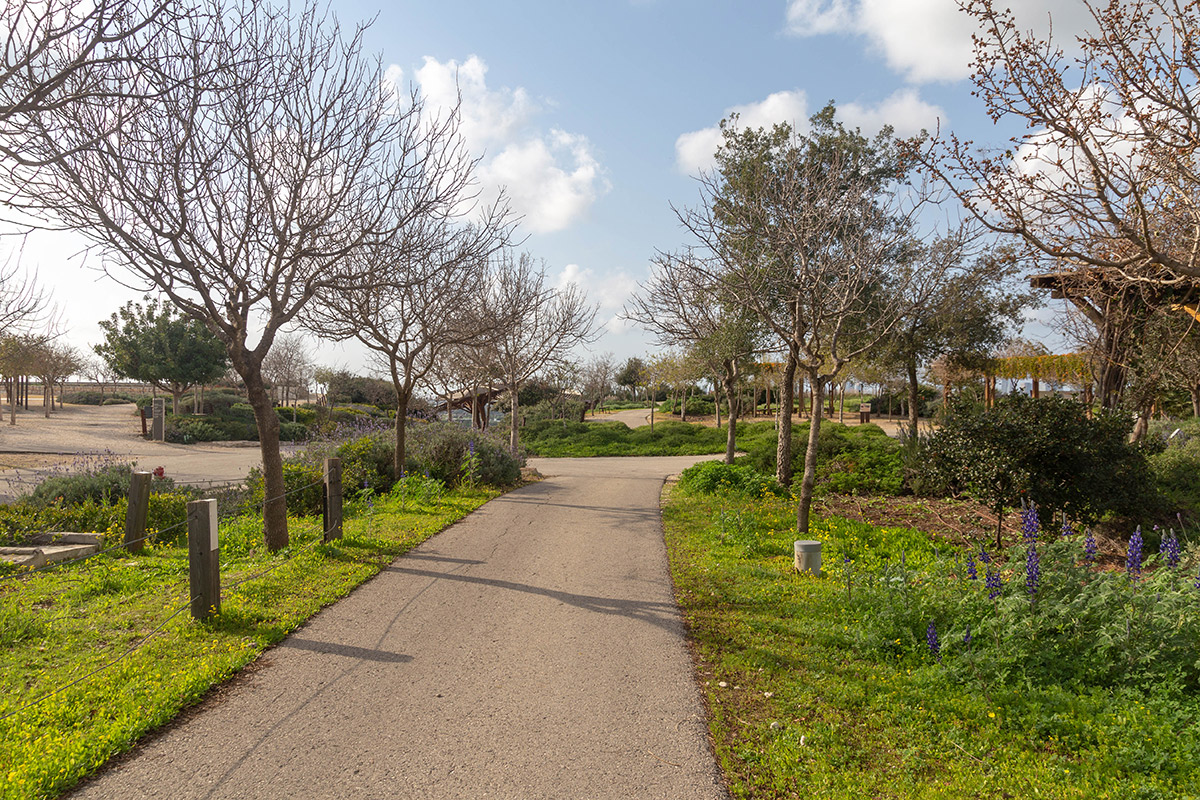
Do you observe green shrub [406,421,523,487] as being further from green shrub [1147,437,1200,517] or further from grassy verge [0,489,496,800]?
green shrub [1147,437,1200,517]

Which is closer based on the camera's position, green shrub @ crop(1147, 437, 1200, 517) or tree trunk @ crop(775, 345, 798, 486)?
green shrub @ crop(1147, 437, 1200, 517)

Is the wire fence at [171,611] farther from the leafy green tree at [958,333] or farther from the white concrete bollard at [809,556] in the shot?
the leafy green tree at [958,333]

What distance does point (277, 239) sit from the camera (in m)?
7.29

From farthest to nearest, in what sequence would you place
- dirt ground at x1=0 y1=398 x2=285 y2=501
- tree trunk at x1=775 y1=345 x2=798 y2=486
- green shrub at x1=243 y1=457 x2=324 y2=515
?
dirt ground at x1=0 y1=398 x2=285 y2=501, tree trunk at x1=775 y1=345 x2=798 y2=486, green shrub at x1=243 y1=457 x2=324 y2=515

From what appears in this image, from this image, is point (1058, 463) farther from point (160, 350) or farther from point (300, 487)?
point (160, 350)

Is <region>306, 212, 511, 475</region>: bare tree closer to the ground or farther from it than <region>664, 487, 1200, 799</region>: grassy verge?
farther from it

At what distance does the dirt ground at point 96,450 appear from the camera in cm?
1430

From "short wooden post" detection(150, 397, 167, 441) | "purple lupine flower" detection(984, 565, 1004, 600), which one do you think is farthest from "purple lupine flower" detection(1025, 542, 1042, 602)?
"short wooden post" detection(150, 397, 167, 441)

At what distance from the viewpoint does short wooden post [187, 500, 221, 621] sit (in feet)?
17.0

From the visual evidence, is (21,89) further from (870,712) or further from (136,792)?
(870,712)

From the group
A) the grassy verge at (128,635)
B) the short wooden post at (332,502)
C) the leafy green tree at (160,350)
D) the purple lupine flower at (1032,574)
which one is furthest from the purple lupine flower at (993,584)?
the leafy green tree at (160,350)

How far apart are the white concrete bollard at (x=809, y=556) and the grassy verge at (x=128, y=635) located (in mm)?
4652

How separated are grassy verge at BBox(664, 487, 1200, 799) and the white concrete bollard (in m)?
1.12

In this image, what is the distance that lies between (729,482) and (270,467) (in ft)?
27.1
